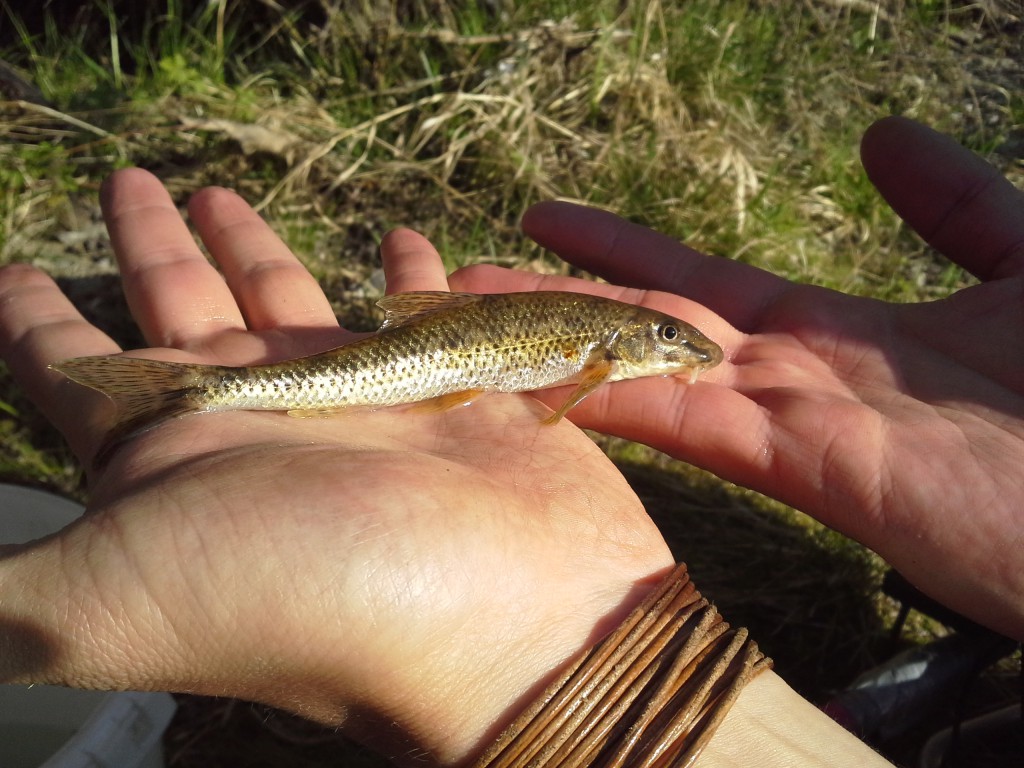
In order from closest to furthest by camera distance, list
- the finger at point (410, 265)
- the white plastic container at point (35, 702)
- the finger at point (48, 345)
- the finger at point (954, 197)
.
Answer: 1. the finger at point (48, 345)
2. the white plastic container at point (35, 702)
3. the finger at point (954, 197)
4. the finger at point (410, 265)

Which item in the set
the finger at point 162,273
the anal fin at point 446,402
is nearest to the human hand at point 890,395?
the anal fin at point 446,402

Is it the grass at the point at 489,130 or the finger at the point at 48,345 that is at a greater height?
the grass at the point at 489,130

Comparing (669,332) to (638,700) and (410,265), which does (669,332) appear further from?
(638,700)

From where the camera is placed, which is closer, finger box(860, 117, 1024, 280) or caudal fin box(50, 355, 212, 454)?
caudal fin box(50, 355, 212, 454)

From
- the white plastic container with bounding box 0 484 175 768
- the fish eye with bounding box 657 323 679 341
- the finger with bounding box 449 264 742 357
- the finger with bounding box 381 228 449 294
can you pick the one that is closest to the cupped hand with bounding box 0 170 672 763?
the white plastic container with bounding box 0 484 175 768

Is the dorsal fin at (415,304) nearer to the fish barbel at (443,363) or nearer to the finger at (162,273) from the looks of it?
the fish barbel at (443,363)

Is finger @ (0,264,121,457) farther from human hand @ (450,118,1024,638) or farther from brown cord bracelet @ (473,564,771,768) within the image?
brown cord bracelet @ (473,564,771,768)
